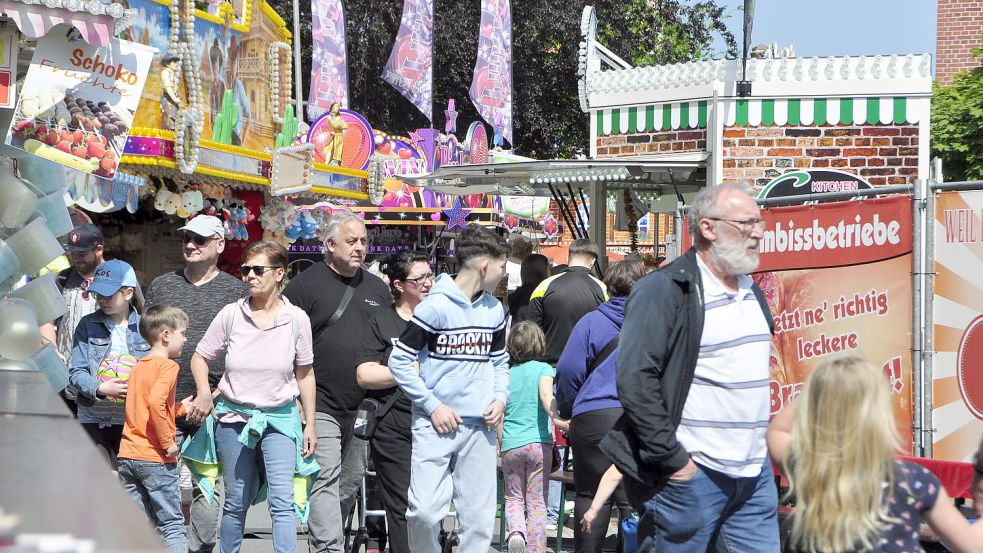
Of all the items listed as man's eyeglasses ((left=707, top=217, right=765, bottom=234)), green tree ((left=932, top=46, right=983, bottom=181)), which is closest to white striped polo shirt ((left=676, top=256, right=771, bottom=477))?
man's eyeglasses ((left=707, top=217, right=765, bottom=234))

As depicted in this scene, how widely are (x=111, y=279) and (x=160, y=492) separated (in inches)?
45.6

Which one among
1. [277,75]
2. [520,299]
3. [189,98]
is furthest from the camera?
[277,75]

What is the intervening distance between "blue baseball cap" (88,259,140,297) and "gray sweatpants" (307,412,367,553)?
1.25 meters

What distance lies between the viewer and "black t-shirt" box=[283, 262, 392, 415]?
21.0 ft

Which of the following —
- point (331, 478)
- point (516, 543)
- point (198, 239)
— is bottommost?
point (516, 543)

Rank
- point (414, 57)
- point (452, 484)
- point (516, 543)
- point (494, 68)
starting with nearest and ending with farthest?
point (452, 484) → point (516, 543) → point (414, 57) → point (494, 68)

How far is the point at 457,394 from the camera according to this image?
564 centimetres

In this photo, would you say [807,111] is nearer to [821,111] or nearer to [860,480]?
[821,111]

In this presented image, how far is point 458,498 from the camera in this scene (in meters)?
5.73

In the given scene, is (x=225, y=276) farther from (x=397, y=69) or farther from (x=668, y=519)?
(x=397, y=69)

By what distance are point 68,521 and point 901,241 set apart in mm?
5431

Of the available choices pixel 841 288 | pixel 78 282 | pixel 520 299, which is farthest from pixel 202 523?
pixel 520 299

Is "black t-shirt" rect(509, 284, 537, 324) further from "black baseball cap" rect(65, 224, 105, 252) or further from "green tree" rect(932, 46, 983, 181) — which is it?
"green tree" rect(932, 46, 983, 181)

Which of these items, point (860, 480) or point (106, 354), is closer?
point (860, 480)
